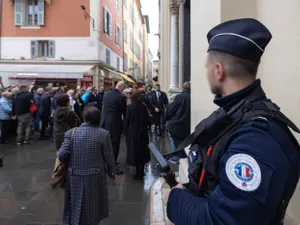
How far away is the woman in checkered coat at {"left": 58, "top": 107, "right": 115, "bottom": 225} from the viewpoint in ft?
10.5

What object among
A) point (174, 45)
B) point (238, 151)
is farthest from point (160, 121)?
point (238, 151)

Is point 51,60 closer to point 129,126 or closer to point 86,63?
point 86,63

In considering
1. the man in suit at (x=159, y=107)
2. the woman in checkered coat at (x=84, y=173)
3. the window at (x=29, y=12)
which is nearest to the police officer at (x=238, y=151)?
the woman in checkered coat at (x=84, y=173)

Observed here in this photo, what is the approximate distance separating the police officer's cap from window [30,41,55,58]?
22349 millimetres

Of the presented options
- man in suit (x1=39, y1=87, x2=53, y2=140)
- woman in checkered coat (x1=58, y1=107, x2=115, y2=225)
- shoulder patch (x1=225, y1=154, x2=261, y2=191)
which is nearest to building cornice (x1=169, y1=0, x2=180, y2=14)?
man in suit (x1=39, y1=87, x2=53, y2=140)

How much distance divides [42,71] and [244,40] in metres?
21.3

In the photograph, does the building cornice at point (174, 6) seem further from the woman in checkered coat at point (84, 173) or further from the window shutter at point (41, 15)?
the window shutter at point (41, 15)

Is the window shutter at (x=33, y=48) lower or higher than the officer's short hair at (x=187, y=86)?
higher

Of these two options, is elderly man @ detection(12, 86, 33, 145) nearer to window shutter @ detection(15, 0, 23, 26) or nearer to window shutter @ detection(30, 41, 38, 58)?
window shutter @ detection(30, 41, 38, 58)

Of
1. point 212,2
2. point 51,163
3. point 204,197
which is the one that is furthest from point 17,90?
point 204,197

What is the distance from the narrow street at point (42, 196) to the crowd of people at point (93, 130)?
508mm

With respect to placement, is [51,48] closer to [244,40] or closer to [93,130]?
[93,130]

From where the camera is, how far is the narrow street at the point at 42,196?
4203 millimetres

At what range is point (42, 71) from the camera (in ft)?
68.5
